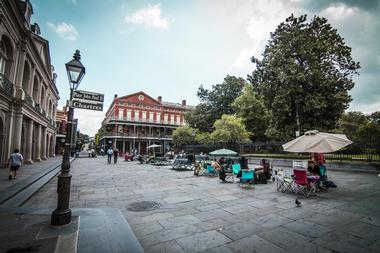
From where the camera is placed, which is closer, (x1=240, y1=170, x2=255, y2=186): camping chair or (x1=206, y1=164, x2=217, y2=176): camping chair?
(x1=240, y1=170, x2=255, y2=186): camping chair

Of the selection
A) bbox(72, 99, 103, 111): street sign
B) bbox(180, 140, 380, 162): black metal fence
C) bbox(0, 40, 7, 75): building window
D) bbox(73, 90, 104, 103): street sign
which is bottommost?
bbox(180, 140, 380, 162): black metal fence

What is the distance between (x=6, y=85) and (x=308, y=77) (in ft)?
73.5

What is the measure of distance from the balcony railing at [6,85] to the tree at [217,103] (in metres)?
30.5

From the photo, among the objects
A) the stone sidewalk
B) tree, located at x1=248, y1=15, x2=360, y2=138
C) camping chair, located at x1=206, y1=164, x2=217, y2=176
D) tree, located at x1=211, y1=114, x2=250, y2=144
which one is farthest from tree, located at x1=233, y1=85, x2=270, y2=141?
the stone sidewalk

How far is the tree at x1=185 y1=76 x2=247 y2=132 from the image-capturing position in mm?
38500

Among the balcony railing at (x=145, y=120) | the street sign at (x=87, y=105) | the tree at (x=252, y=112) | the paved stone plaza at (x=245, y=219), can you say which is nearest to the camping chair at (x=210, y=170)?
the paved stone plaza at (x=245, y=219)

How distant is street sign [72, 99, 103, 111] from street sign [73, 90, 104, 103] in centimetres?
8

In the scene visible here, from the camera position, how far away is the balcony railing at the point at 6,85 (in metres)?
11.3

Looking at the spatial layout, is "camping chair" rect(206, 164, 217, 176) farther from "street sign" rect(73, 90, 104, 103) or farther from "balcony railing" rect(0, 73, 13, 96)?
"balcony railing" rect(0, 73, 13, 96)

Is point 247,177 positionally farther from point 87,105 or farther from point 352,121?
point 352,121

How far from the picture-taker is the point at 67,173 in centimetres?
414

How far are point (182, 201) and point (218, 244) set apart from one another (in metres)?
2.91

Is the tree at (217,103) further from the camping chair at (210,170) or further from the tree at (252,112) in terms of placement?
the camping chair at (210,170)

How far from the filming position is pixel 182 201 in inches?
244
